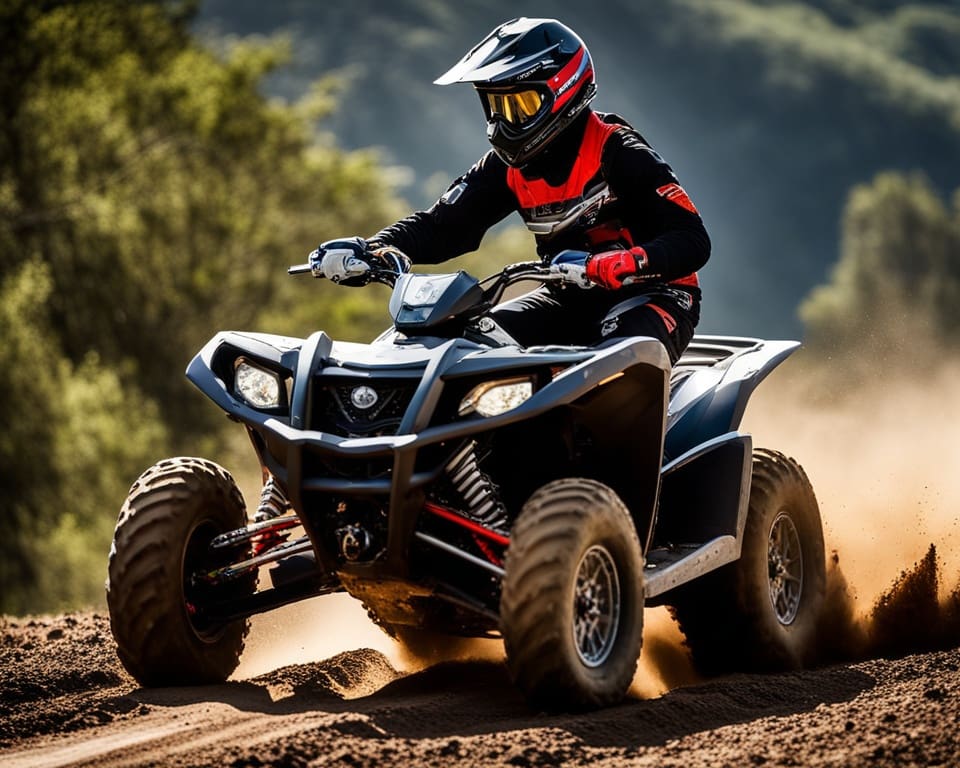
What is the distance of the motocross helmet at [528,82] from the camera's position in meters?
7.29

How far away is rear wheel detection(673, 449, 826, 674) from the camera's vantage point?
7836 mm

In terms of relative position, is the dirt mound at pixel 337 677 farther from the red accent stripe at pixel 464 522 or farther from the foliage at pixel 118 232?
the foliage at pixel 118 232

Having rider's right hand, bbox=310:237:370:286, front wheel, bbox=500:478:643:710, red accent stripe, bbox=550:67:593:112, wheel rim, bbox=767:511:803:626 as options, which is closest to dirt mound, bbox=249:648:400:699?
front wheel, bbox=500:478:643:710

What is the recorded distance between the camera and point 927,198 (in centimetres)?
8194

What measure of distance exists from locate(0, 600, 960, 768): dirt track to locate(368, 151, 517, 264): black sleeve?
2104 mm

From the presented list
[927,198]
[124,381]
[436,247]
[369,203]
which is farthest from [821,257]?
[436,247]

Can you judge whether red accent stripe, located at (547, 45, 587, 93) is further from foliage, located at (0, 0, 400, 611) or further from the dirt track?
foliage, located at (0, 0, 400, 611)

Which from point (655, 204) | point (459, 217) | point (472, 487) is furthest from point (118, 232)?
point (472, 487)

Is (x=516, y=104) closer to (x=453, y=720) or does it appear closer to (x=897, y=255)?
(x=453, y=720)

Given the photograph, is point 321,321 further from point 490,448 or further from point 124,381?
point 490,448

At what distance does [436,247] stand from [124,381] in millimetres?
29571

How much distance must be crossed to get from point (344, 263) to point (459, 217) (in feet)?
3.26

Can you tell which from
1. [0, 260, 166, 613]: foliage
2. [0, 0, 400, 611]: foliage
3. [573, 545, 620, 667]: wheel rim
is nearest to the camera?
[573, 545, 620, 667]: wheel rim

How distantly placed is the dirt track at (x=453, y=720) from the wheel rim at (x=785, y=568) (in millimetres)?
663
